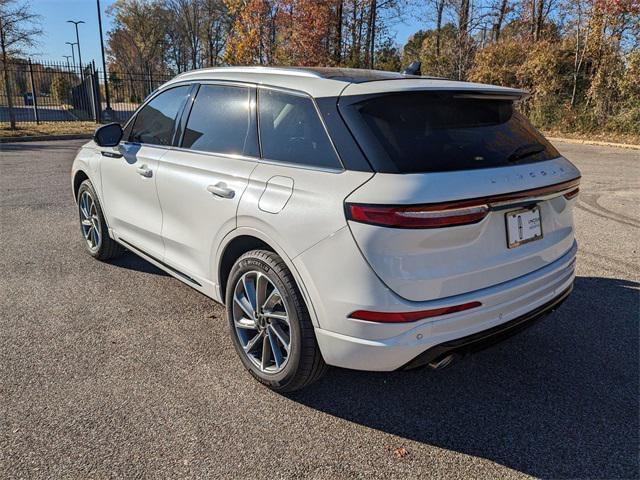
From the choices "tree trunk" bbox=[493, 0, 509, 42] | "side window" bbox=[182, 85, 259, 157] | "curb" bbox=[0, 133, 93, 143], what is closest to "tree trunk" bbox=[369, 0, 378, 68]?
"tree trunk" bbox=[493, 0, 509, 42]

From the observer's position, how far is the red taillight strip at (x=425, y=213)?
2.09 metres

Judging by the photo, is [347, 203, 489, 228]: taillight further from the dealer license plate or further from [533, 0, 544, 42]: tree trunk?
[533, 0, 544, 42]: tree trunk

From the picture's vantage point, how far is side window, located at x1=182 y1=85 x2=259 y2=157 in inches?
118

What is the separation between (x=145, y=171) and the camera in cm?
375

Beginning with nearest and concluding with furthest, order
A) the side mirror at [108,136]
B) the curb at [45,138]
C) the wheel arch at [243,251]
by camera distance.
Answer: the wheel arch at [243,251] < the side mirror at [108,136] < the curb at [45,138]

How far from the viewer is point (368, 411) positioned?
105 inches

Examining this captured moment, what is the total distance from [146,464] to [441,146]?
2032mm

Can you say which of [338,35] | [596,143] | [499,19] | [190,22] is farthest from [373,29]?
[190,22]

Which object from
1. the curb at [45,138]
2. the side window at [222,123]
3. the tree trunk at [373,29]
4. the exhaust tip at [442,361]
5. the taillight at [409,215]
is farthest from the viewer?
the tree trunk at [373,29]

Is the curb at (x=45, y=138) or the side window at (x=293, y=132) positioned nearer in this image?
the side window at (x=293, y=132)

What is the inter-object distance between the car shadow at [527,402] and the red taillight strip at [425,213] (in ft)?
3.59

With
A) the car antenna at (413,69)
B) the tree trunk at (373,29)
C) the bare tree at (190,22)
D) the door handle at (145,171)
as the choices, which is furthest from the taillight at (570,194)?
the bare tree at (190,22)

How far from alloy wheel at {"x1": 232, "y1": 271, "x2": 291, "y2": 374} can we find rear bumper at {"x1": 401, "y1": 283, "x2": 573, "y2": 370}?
2.40ft

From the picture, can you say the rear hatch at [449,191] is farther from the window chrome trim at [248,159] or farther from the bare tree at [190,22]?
the bare tree at [190,22]
